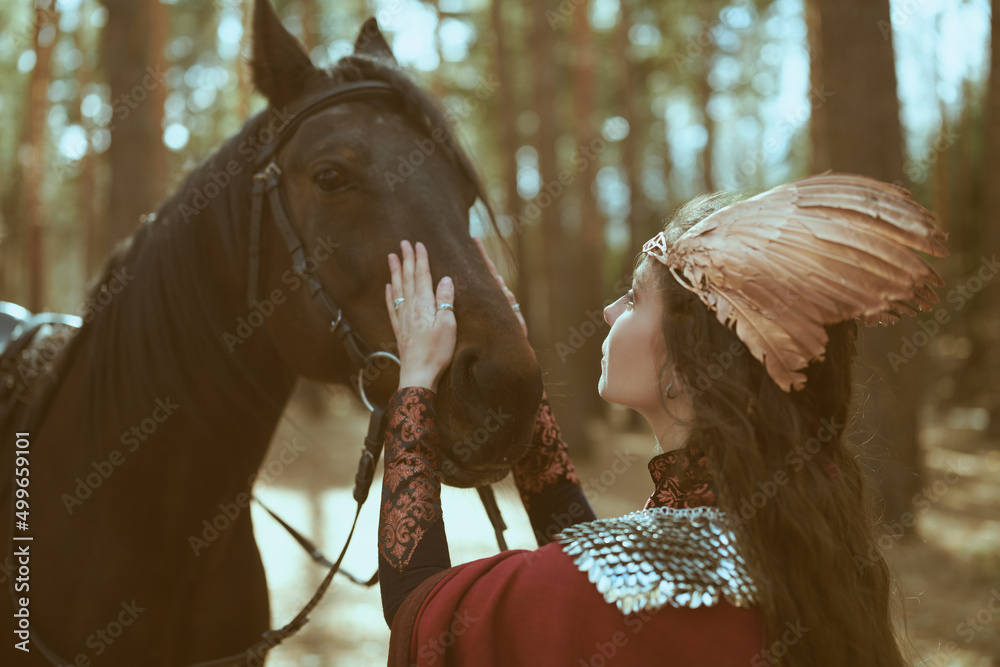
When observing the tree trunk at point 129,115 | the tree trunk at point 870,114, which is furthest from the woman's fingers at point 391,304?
the tree trunk at point 129,115

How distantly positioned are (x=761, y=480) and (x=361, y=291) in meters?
1.22

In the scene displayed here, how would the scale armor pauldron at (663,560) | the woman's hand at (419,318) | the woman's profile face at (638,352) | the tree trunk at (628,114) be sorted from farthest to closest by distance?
the tree trunk at (628,114) → the woman's hand at (419,318) → the woman's profile face at (638,352) → the scale armor pauldron at (663,560)

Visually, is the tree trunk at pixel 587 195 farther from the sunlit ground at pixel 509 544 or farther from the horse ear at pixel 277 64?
the horse ear at pixel 277 64

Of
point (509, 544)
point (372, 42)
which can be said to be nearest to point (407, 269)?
point (372, 42)

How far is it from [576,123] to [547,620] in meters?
14.0

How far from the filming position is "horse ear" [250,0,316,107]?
2240 millimetres

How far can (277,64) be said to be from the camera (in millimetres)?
2285

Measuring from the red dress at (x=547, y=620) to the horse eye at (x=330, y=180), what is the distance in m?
1.01

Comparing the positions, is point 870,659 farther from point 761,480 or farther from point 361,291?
point 361,291

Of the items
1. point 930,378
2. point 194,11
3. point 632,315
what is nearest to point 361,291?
point 632,315

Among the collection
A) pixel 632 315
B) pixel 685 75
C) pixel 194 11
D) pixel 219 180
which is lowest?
pixel 632 315

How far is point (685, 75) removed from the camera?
902 inches

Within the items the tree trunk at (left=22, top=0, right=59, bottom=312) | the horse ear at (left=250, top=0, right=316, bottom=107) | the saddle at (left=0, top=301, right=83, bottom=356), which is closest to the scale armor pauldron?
the horse ear at (left=250, top=0, right=316, bottom=107)

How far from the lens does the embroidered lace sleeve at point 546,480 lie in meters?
2.04
